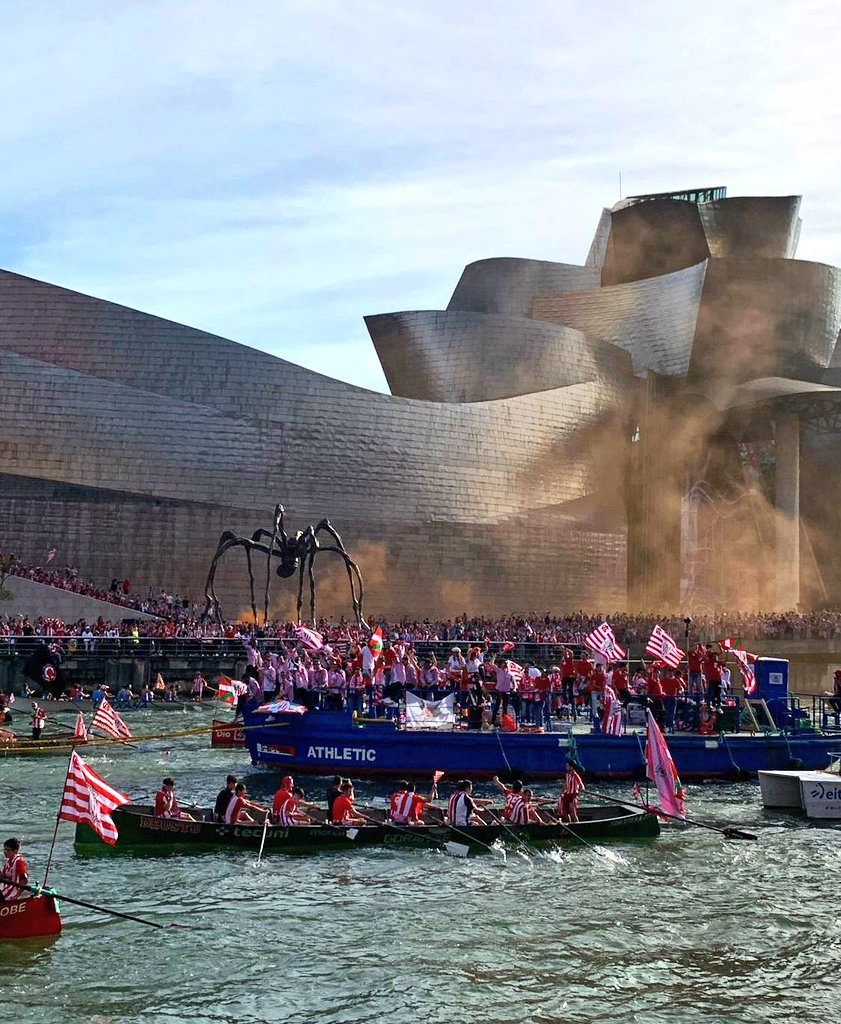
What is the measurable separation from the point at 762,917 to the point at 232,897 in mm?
6649

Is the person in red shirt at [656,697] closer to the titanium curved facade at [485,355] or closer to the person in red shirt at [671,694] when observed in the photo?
the person in red shirt at [671,694]

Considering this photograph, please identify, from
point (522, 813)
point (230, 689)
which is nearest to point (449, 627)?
point (230, 689)

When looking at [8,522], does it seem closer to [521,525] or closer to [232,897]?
[521,525]

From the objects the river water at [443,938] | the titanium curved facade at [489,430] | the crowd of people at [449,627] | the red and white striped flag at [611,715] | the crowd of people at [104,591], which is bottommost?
the river water at [443,938]

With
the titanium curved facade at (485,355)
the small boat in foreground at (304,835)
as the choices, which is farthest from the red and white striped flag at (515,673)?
the titanium curved facade at (485,355)

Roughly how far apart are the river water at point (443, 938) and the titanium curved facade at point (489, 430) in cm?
3154

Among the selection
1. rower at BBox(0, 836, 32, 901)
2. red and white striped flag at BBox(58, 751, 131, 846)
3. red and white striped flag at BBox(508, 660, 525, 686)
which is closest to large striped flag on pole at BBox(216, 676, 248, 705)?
red and white striped flag at BBox(508, 660, 525, 686)

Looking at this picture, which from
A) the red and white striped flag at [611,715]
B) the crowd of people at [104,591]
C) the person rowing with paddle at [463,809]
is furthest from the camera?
the crowd of people at [104,591]

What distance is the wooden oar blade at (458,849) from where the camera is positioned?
1862 cm

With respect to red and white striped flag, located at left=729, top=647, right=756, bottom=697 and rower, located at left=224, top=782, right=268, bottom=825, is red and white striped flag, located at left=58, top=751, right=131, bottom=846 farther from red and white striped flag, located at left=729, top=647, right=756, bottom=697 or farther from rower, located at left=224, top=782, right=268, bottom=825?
red and white striped flag, located at left=729, top=647, right=756, bottom=697

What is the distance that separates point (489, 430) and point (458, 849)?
41.1 meters

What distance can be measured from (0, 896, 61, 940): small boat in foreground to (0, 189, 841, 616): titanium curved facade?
37332mm

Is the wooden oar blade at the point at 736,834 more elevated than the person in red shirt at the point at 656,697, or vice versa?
the person in red shirt at the point at 656,697

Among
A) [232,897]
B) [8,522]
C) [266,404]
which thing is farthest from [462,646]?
[232,897]
